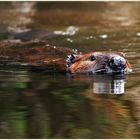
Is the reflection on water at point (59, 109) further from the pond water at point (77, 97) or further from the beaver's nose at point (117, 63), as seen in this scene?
the beaver's nose at point (117, 63)

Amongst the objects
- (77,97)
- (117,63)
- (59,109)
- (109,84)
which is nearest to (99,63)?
(117,63)

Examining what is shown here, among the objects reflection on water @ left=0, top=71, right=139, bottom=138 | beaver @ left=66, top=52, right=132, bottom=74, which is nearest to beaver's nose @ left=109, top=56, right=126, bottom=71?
beaver @ left=66, top=52, right=132, bottom=74

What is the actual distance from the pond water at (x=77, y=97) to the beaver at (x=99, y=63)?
6 centimetres

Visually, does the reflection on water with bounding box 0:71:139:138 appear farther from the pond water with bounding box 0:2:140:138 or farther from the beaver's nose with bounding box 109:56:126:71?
the beaver's nose with bounding box 109:56:126:71

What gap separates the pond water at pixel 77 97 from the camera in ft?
7.17

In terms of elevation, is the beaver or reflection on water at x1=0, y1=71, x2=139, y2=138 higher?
the beaver

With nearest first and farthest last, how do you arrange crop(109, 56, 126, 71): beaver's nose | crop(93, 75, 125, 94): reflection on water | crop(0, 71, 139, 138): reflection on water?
1. crop(0, 71, 139, 138): reflection on water
2. crop(93, 75, 125, 94): reflection on water
3. crop(109, 56, 126, 71): beaver's nose

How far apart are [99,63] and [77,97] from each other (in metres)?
0.47

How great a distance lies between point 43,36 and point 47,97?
65.1 inches

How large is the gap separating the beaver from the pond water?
0.20ft

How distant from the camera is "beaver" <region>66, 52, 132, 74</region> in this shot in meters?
3.03

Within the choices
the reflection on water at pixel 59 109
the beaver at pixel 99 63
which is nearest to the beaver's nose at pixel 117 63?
the beaver at pixel 99 63

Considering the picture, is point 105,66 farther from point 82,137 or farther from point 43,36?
point 43,36

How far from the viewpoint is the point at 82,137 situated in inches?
82.1
